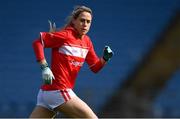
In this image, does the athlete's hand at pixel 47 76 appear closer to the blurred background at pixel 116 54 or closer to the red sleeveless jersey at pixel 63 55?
the red sleeveless jersey at pixel 63 55

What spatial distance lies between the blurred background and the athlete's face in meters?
5.74

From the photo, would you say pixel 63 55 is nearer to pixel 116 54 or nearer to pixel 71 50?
pixel 71 50

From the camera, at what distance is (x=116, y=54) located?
14781 mm

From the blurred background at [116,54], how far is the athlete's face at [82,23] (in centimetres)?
574

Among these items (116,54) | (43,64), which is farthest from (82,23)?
(116,54)

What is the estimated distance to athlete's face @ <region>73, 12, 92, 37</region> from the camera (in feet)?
26.1

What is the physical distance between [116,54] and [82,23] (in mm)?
6840

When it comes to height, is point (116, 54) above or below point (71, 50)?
below

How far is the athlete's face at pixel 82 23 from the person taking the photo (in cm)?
795

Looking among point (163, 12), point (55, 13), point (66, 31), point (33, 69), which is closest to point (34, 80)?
point (33, 69)

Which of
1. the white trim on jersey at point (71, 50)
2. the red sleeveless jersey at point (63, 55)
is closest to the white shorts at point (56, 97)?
the red sleeveless jersey at point (63, 55)

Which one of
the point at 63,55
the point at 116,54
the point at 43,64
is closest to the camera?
the point at 43,64

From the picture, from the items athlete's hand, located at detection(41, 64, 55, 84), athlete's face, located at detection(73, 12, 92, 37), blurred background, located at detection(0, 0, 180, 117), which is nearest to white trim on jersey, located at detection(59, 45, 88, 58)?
athlete's face, located at detection(73, 12, 92, 37)

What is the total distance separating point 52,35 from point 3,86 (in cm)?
640
